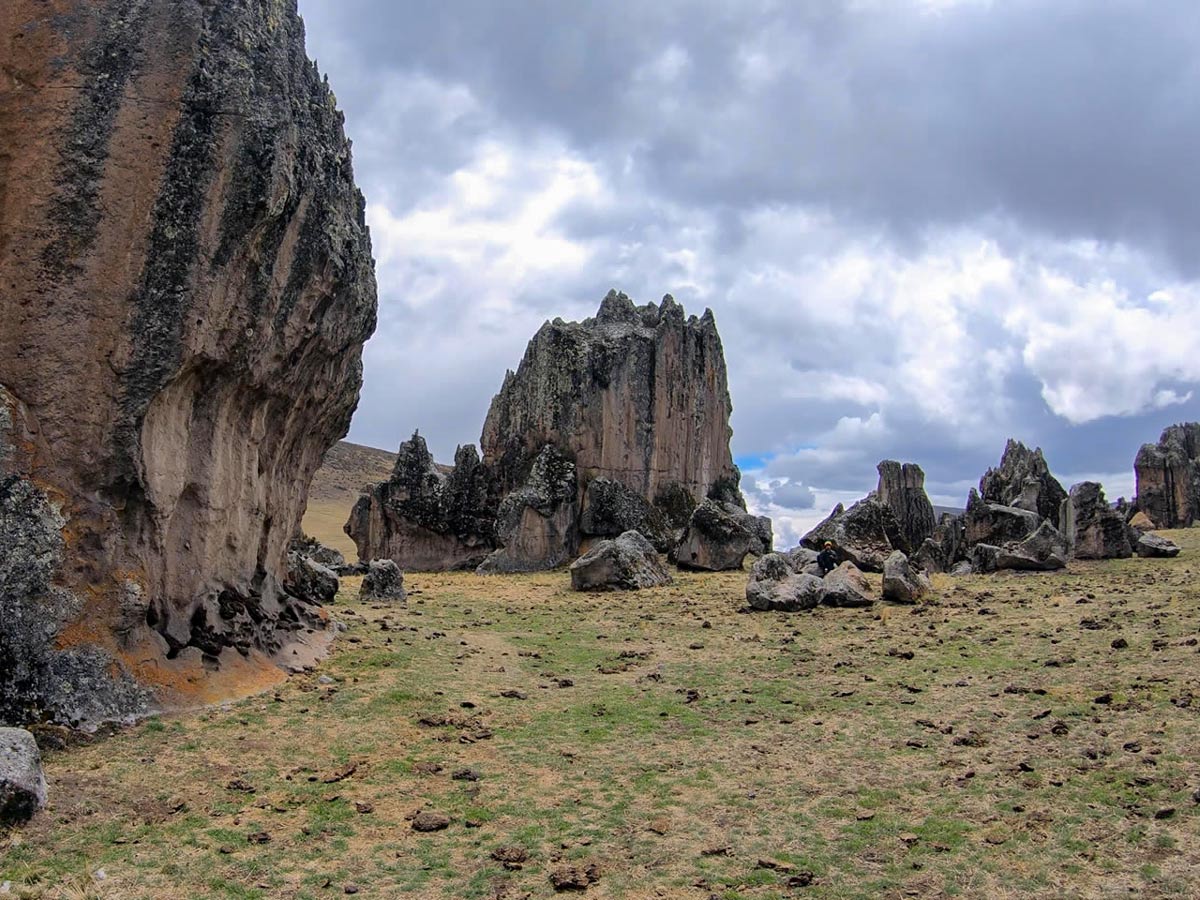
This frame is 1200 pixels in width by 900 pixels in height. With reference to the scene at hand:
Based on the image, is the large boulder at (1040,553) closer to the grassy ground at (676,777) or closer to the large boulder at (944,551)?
the large boulder at (944,551)

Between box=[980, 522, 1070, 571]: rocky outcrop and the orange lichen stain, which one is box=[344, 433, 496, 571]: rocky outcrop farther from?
the orange lichen stain

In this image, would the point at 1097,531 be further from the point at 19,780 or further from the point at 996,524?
the point at 19,780

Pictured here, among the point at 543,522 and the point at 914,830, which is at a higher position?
the point at 543,522

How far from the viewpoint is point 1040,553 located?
25.7 meters

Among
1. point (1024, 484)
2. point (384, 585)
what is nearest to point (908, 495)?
point (1024, 484)

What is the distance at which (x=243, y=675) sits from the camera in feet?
38.3

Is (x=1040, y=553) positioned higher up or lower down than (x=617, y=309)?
lower down

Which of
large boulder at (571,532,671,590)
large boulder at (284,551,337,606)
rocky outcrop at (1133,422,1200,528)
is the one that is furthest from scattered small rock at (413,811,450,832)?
rocky outcrop at (1133,422,1200,528)

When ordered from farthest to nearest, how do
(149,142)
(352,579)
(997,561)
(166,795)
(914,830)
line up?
(352,579) < (997,561) < (149,142) < (166,795) < (914,830)

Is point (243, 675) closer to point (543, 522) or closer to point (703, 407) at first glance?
point (543, 522)

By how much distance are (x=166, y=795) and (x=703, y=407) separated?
36.0 m

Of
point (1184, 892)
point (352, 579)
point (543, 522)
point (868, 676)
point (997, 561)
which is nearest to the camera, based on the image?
point (1184, 892)

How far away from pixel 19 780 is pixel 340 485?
399 feet

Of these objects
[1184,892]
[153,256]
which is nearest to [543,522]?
[153,256]
